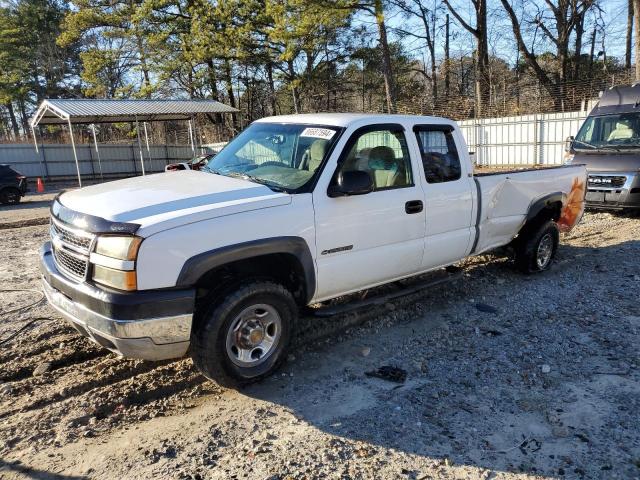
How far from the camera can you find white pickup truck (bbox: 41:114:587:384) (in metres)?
3.24

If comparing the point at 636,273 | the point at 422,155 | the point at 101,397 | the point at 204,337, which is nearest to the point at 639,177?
the point at 636,273

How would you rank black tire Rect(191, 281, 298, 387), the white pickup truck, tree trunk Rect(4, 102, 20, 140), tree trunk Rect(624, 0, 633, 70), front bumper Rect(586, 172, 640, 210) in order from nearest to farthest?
the white pickup truck, black tire Rect(191, 281, 298, 387), front bumper Rect(586, 172, 640, 210), tree trunk Rect(624, 0, 633, 70), tree trunk Rect(4, 102, 20, 140)

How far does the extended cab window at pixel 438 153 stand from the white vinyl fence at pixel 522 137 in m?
18.3

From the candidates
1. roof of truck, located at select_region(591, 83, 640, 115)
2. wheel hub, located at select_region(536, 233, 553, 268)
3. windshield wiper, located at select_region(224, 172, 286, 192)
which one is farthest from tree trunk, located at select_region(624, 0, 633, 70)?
windshield wiper, located at select_region(224, 172, 286, 192)

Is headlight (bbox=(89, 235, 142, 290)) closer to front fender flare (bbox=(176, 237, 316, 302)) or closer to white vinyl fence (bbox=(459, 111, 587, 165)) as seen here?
front fender flare (bbox=(176, 237, 316, 302))

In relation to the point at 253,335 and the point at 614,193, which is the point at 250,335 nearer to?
the point at 253,335

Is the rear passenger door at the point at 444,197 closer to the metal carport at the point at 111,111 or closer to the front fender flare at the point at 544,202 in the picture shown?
the front fender flare at the point at 544,202

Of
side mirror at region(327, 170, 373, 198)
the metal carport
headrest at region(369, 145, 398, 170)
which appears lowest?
side mirror at region(327, 170, 373, 198)

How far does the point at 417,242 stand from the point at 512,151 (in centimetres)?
2163

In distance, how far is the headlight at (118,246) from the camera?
312 centimetres

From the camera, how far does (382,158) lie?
4625mm

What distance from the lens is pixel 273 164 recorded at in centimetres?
441

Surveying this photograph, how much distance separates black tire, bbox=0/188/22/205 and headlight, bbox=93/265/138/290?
1724cm

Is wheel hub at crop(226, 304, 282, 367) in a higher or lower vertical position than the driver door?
lower
